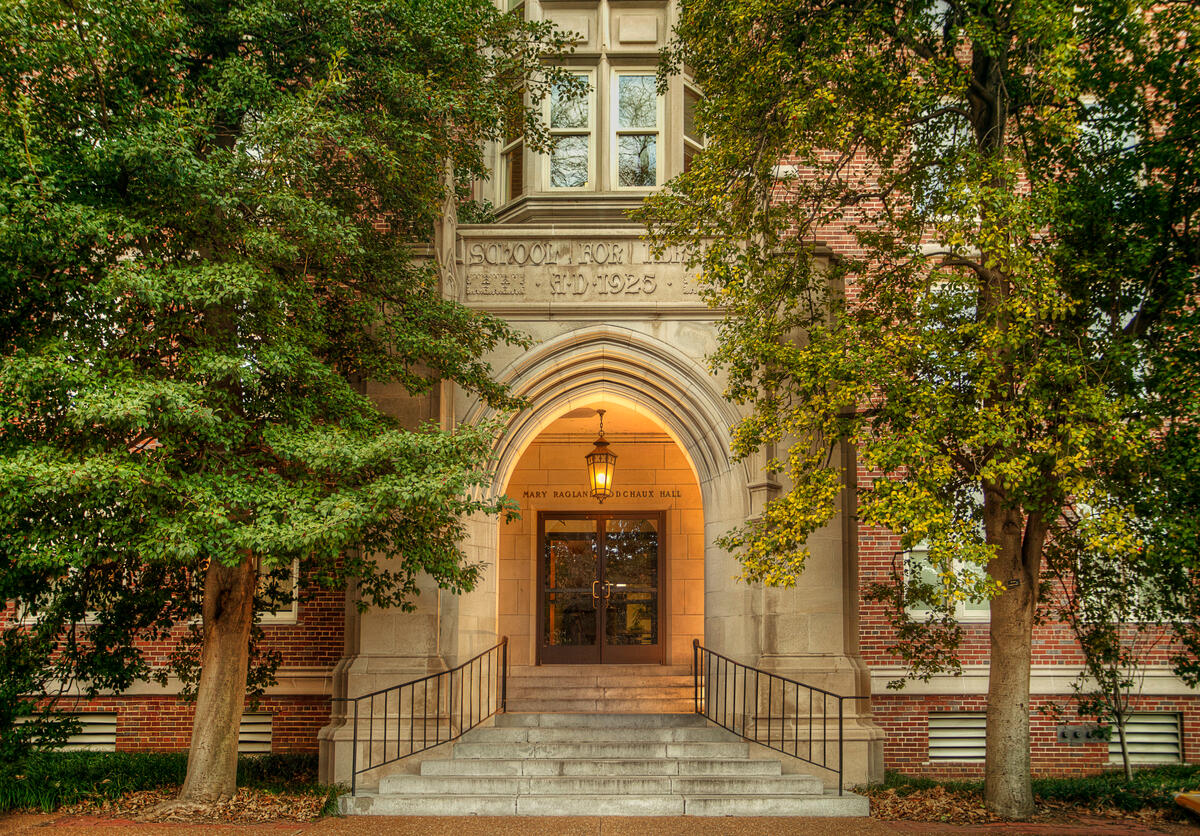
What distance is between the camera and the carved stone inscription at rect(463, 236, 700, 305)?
10.4m

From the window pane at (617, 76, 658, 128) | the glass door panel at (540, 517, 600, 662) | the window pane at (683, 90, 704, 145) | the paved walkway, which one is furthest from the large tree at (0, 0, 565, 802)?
the glass door panel at (540, 517, 600, 662)

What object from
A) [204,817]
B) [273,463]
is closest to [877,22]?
[273,463]

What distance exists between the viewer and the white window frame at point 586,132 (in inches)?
468

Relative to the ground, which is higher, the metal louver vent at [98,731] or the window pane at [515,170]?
the window pane at [515,170]

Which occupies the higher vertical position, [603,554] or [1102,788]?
[603,554]

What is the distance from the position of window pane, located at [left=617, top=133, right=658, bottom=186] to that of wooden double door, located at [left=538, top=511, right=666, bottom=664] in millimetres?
5073

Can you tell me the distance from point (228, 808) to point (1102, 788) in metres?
8.72

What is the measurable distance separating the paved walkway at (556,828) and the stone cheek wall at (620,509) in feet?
18.2

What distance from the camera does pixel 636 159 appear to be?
39.6ft

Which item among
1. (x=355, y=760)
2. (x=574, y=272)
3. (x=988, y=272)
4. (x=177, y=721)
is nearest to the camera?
(x=988, y=272)

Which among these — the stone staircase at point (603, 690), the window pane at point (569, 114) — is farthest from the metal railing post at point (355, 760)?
the window pane at point (569, 114)

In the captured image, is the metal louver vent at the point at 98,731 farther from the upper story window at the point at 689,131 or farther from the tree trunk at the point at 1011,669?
the upper story window at the point at 689,131

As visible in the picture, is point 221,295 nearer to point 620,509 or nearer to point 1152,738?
point 620,509

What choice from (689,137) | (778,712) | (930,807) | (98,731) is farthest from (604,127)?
(98,731)
